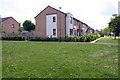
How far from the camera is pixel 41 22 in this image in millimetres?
50875

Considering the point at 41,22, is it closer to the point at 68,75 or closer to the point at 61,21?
the point at 61,21

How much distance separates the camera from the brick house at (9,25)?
68000 millimetres

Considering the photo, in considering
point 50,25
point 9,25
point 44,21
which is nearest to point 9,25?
point 9,25

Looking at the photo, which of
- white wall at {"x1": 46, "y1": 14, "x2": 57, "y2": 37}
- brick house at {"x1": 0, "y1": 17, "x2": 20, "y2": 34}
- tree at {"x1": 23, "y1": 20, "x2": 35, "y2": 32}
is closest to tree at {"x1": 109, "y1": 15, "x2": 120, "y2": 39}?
white wall at {"x1": 46, "y1": 14, "x2": 57, "y2": 37}

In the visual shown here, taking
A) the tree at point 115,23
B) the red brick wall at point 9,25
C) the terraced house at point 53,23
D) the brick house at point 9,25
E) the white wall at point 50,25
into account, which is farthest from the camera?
the red brick wall at point 9,25

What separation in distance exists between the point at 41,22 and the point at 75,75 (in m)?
43.0

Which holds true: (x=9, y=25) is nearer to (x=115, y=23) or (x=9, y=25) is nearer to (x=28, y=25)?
(x=28, y=25)

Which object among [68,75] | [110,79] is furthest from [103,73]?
[68,75]

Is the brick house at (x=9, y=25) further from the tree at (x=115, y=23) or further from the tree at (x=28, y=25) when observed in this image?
the tree at (x=115, y=23)

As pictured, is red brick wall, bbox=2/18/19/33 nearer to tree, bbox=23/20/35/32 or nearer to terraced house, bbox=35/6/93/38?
tree, bbox=23/20/35/32

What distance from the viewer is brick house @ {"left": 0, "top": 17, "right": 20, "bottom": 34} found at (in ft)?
223

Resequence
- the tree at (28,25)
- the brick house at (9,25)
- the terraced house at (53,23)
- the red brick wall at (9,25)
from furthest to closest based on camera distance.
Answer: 1. the tree at (28,25)
2. the red brick wall at (9,25)
3. the brick house at (9,25)
4. the terraced house at (53,23)

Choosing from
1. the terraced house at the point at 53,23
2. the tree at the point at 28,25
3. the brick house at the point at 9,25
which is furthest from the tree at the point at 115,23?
the tree at the point at 28,25

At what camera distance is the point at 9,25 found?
69500 mm
